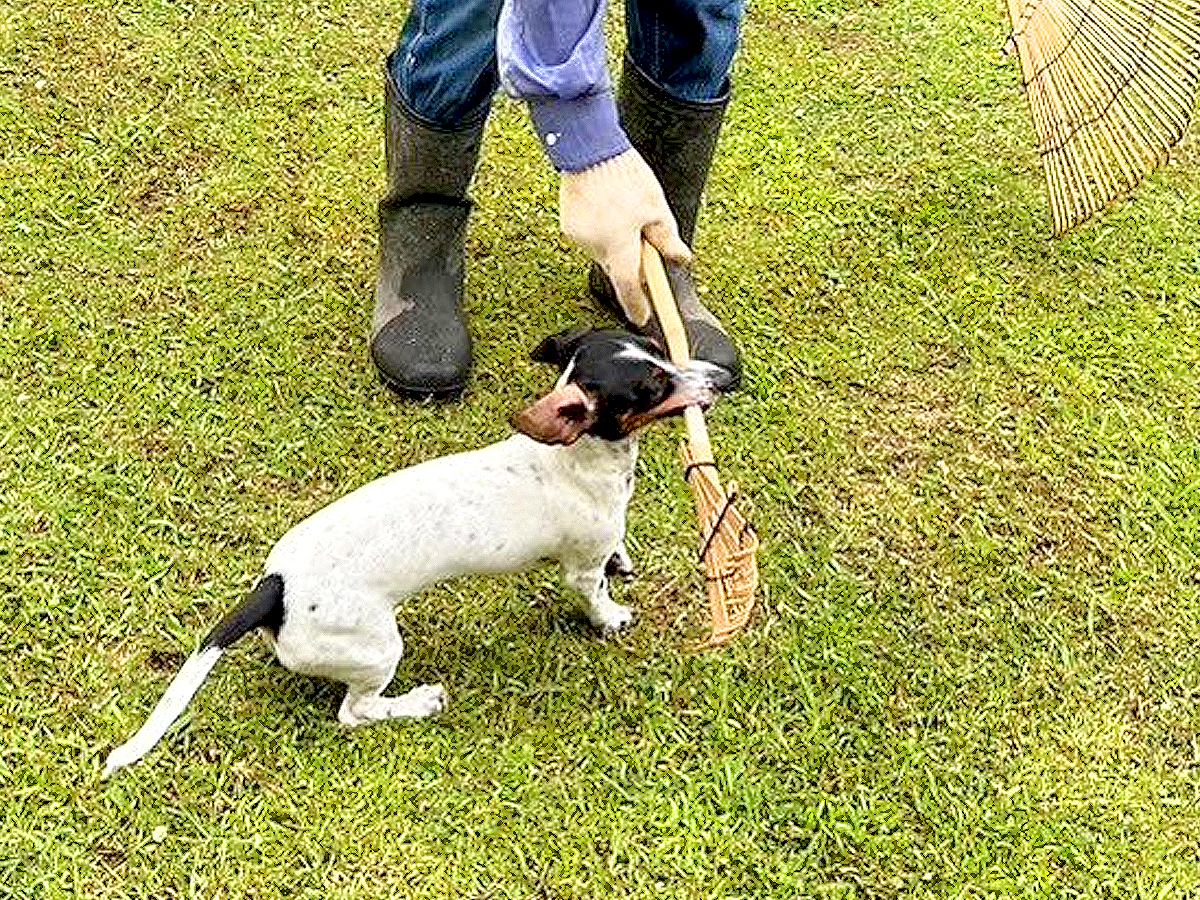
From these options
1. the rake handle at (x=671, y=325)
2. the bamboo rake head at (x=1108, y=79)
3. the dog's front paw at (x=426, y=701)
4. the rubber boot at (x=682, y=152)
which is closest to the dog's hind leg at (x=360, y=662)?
the dog's front paw at (x=426, y=701)

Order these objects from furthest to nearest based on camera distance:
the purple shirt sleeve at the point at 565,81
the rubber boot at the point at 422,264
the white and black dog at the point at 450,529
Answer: the rubber boot at the point at 422,264, the white and black dog at the point at 450,529, the purple shirt sleeve at the point at 565,81

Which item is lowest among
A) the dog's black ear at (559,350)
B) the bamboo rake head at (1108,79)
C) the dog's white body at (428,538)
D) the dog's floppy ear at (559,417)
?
the dog's white body at (428,538)

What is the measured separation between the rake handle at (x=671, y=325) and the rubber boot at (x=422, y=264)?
81 cm

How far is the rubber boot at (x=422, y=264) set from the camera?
10.1 ft

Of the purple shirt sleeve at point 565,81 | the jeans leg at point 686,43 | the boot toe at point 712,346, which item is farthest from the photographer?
the boot toe at point 712,346

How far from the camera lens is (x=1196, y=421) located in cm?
331

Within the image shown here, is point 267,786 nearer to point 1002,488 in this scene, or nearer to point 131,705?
point 131,705

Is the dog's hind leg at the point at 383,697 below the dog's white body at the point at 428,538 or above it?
below

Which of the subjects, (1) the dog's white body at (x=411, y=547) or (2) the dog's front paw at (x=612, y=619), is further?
(2) the dog's front paw at (x=612, y=619)

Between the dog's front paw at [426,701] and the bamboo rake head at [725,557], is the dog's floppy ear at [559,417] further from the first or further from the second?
the dog's front paw at [426,701]

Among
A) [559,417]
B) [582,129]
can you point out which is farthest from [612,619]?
[582,129]

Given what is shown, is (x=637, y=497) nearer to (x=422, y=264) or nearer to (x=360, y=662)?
(x=422, y=264)

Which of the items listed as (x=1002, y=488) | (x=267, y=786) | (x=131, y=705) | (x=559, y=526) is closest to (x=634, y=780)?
(x=559, y=526)

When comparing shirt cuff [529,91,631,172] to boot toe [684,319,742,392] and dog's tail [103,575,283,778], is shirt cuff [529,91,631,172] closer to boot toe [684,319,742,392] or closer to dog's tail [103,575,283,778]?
dog's tail [103,575,283,778]
